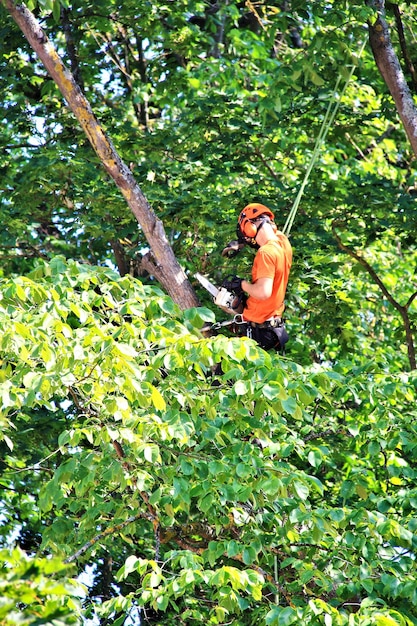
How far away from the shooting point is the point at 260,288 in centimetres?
596

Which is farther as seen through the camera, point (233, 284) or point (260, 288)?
point (233, 284)

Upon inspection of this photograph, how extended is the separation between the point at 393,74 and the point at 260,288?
1.92 m

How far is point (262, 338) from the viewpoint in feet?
20.6

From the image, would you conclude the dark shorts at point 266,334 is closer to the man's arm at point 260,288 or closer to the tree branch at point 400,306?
the man's arm at point 260,288

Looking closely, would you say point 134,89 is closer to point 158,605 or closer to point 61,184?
point 61,184

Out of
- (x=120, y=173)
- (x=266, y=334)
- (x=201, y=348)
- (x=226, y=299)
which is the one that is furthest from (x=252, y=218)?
(x=201, y=348)

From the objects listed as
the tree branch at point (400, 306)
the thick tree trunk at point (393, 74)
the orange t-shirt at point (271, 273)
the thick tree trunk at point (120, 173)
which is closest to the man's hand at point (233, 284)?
the orange t-shirt at point (271, 273)

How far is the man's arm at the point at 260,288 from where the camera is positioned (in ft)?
19.6

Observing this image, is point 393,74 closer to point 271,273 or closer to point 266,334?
point 271,273

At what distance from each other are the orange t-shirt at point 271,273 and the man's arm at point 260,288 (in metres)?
0.03

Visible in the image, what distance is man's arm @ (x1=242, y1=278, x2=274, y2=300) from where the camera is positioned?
5.96m

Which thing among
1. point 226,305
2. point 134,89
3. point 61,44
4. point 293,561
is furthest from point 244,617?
point 61,44

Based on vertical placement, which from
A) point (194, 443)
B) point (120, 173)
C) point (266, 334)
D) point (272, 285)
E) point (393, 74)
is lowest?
point (266, 334)

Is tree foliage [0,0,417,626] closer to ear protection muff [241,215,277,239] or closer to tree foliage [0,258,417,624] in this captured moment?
tree foliage [0,258,417,624]
